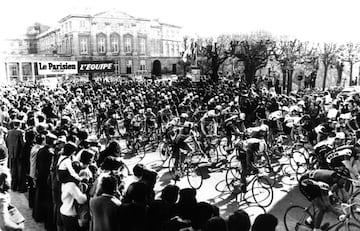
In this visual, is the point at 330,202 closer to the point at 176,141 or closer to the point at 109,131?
the point at 176,141

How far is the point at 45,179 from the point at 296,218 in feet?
14.9

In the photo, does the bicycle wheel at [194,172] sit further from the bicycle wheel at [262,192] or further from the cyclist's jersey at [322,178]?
the cyclist's jersey at [322,178]

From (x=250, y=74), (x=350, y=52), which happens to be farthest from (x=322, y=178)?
(x=350, y=52)

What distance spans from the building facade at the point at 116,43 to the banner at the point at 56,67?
146ft

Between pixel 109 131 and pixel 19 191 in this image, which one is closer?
pixel 19 191

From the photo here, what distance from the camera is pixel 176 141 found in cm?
1020

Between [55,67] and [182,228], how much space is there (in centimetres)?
2294

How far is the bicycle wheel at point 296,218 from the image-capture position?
6.66m

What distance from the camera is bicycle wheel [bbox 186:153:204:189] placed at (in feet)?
33.7

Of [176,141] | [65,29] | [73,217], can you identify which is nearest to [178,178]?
[176,141]

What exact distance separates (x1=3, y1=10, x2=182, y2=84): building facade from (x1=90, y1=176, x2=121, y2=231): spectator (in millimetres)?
67288

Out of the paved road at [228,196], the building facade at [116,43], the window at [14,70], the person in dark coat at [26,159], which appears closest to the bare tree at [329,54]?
the paved road at [228,196]

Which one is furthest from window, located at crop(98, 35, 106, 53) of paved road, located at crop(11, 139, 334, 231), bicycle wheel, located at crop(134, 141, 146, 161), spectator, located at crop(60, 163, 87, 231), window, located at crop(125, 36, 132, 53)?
spectator, located at crop(60, 163, 87, 231)

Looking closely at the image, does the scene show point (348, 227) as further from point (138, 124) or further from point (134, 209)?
point (138, 124)
